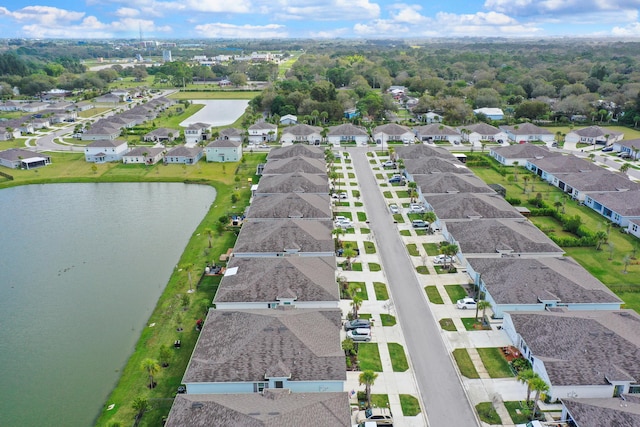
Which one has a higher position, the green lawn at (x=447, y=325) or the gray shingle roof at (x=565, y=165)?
the gray shingle roof at (x=565, y=165)

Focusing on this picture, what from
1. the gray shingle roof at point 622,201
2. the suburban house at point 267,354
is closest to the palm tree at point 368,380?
the suburban house at point 267,354

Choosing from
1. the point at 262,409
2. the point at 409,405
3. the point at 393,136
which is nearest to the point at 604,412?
the point at 409,405

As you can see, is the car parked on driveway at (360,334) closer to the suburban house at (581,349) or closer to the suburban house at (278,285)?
the suburban house at (278,285)

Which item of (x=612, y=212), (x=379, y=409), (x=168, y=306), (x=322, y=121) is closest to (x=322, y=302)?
(x=379, y=409)

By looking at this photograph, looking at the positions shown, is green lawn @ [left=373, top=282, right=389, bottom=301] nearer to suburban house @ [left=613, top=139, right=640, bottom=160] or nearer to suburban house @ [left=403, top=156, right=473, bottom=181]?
suburban house @ [left=403, top=156, right=473, bottom=181]

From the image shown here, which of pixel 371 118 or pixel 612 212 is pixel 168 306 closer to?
pixel 612 212

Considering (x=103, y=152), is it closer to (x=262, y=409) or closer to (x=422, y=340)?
(x=422, y=340)
